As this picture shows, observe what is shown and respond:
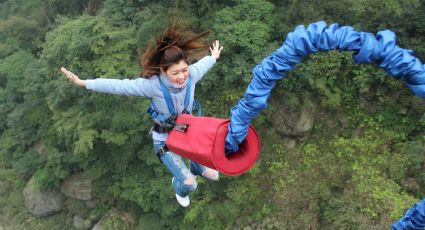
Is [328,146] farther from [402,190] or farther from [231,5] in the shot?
[231,5]

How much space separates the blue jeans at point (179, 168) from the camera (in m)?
4.70

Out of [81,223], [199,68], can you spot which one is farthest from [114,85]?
[81,223]

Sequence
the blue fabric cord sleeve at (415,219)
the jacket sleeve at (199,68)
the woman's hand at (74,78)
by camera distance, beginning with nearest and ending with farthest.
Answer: the blue fabric cord sleeve at (415,219) < the woman's hand at (74,78) < the jacket sleeve at (199,68)

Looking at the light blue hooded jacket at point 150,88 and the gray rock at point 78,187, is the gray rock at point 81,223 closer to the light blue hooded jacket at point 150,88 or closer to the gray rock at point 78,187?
the gray rock at point 78,187

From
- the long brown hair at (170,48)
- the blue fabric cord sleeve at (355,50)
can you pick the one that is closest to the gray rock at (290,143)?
the long brown hair at (170,48)

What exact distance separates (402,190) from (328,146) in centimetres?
223

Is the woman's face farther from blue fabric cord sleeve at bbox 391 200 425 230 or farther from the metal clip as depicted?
blue fabric cord sleeve at bbox 391 200 425 230

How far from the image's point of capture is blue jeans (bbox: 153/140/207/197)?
4.70 meters

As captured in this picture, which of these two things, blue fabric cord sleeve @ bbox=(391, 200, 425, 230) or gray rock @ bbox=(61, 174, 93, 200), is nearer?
blue fabric cord sleeve @ bbox=(391, 200, 425, 230)

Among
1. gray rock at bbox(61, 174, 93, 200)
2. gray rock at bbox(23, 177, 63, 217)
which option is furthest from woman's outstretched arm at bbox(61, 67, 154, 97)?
gray rock at bbox(23, 177, 63, 217)

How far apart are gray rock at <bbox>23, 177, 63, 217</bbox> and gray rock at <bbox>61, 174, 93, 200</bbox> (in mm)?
708

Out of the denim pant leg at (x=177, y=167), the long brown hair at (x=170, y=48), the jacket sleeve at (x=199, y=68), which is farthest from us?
the denim pant leg at (x=177, y=167)

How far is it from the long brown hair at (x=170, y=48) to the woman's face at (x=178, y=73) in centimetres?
3

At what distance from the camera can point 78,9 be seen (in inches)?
697
